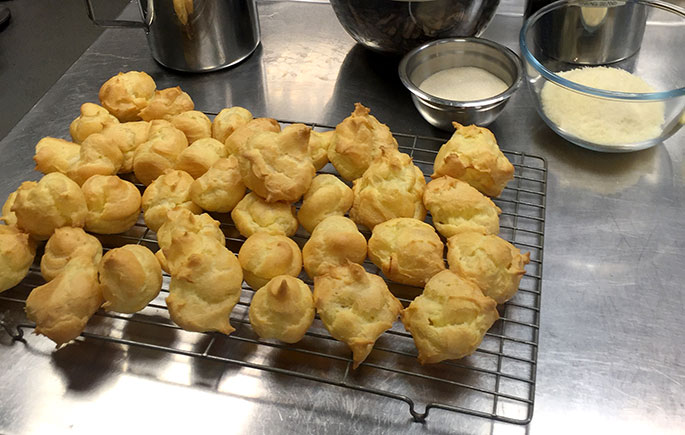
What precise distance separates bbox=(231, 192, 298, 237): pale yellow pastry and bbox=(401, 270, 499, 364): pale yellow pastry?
0.30 m

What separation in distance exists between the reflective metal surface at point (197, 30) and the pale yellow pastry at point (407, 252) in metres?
0.88

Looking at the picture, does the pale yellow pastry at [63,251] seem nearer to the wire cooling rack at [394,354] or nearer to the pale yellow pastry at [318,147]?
the wire cooling rack at [394,354]

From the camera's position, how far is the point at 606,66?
1.67 m

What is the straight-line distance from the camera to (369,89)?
1.69 metres

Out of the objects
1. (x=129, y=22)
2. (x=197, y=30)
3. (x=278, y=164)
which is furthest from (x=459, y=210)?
(x=129, y=22)

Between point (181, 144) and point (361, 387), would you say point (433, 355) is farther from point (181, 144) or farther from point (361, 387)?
point (181, 144)

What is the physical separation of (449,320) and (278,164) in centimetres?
44

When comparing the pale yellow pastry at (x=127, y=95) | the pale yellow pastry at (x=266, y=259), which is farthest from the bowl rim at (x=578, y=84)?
the pale yellow pastry at (x=127, y=95)

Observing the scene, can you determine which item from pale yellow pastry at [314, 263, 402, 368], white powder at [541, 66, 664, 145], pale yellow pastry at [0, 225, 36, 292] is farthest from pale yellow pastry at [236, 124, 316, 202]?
white powder at [541, 66, 664, 145]

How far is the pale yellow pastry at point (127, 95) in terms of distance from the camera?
4.70ft

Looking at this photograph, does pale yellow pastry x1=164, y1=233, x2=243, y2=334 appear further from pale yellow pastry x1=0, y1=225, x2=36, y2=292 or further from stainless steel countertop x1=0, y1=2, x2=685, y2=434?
pale yellow pastry x1=0, y1=225, x2=36, y2=292

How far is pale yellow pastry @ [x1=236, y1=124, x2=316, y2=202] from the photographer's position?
112 cm

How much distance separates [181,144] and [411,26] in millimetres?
678

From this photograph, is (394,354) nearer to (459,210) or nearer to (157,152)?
(459,210)
